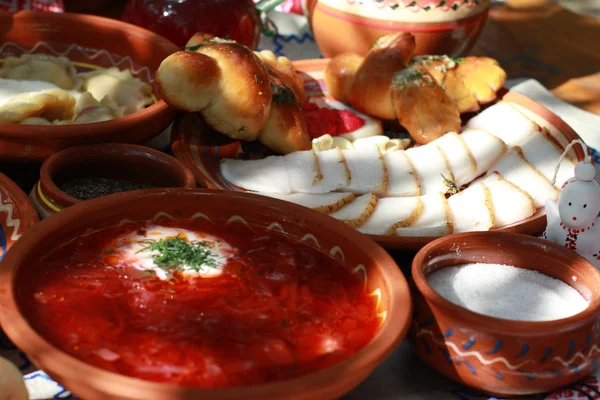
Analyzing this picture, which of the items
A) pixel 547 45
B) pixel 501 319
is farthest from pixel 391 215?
pixel 547 45

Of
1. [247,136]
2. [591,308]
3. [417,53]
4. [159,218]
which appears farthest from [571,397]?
[417,53]

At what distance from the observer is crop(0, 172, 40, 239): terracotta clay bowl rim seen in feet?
4.73

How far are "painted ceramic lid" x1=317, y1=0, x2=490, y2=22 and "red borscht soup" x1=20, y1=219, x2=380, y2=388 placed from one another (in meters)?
1.26

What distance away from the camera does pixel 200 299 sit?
126 centimetres

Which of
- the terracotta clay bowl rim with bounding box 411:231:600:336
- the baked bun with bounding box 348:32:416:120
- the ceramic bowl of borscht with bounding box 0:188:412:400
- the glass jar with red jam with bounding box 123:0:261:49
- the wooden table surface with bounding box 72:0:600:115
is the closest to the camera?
the ceramic bowl of borscht with bounding box 0:188:412:400

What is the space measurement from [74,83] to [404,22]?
3.57 feet

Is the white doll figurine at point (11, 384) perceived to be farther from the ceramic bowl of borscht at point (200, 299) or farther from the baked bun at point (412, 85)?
the baked bun at point (412, 85)

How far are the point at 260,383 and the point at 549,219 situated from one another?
84 cm

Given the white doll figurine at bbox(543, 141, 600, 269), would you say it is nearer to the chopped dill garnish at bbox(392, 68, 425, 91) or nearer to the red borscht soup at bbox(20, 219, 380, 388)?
the red borscht soup at bbox(20, 219, 380, 388)

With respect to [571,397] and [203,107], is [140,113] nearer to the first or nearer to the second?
[203,107]

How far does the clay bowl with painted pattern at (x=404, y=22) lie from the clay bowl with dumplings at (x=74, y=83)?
617 millimetres

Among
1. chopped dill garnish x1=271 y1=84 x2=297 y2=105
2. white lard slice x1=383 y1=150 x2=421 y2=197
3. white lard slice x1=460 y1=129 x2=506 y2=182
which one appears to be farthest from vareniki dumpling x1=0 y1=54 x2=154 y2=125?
white lard slice x1=460 y1=129 x2=506 y2=182

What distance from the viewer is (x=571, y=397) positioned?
1.33 meters

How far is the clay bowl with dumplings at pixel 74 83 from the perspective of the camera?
1752mm
